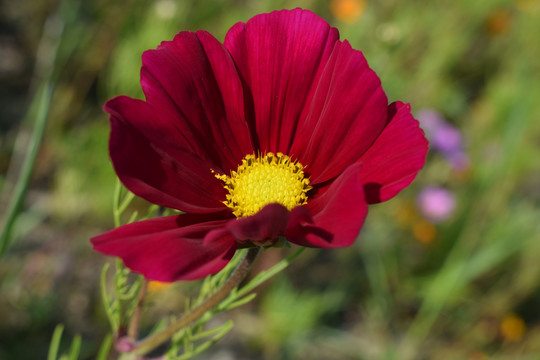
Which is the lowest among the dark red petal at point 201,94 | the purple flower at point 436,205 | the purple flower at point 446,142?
the dark red petal at point 201,94

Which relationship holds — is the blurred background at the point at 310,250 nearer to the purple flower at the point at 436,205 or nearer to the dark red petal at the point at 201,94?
the purple flower at the point at 436,205

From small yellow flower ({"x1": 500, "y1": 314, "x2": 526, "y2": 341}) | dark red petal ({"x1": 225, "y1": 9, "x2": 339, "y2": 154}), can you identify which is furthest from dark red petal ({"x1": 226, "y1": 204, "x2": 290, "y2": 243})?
small yellow flower ({"x1": 500, "y1": 314, "x2": 526, "y2": 341})

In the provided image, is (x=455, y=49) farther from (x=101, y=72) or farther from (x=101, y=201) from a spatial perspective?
(x=101, y=201)

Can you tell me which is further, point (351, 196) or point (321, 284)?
point (321, 284)

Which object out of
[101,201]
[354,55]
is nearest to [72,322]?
[101,201]

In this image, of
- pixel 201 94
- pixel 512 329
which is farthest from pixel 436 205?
pixel 201 94

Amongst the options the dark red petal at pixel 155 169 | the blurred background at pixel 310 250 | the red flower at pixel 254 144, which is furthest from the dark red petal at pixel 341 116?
the blurred background at pixel 310 250
